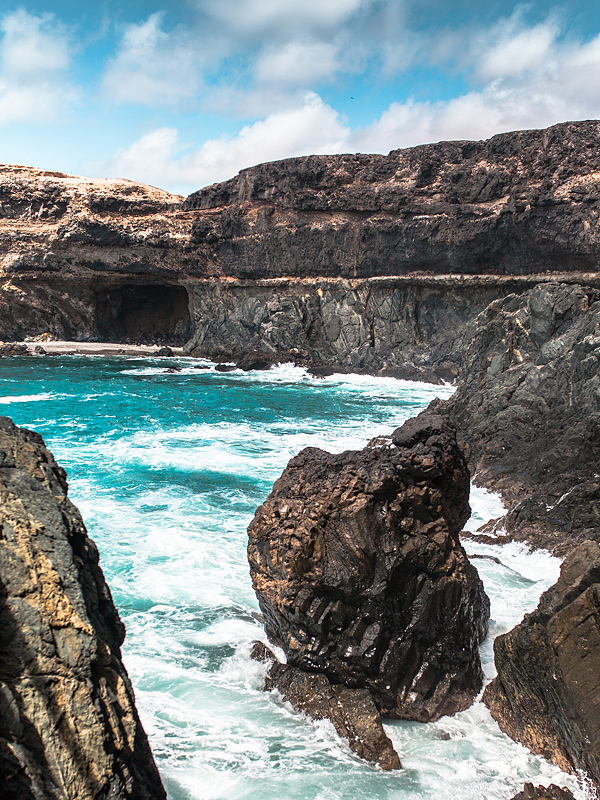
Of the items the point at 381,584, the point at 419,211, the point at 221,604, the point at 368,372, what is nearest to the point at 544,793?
the point at 381,584

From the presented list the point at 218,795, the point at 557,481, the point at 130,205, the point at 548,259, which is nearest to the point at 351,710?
the point at 218,795

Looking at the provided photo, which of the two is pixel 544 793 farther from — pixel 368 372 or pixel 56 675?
pixel 368 372

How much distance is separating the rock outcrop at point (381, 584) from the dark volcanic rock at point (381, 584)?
0.04 feet

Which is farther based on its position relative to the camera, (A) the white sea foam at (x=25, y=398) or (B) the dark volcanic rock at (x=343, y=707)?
(A) the white sea foam at (x=25, y=398)

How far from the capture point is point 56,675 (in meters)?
3.06

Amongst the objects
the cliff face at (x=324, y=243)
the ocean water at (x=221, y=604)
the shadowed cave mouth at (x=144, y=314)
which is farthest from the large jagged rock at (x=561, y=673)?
the shadowed cave mouth at (x=144, y=314)

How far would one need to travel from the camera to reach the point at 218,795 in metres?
5.29

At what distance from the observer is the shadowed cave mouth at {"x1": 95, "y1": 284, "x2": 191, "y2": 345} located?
168 ft

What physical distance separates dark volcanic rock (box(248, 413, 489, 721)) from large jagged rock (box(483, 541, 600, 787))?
2.24ft

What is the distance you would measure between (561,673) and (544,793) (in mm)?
957

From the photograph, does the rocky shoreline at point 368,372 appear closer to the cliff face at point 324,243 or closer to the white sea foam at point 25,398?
the cliff face at point 324,243

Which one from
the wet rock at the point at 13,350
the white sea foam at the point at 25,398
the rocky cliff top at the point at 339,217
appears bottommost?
the white sea foam at the point at 25,398

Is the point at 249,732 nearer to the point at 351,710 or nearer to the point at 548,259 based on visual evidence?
the point at 351,710

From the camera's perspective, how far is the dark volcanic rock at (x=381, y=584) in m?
6.22
